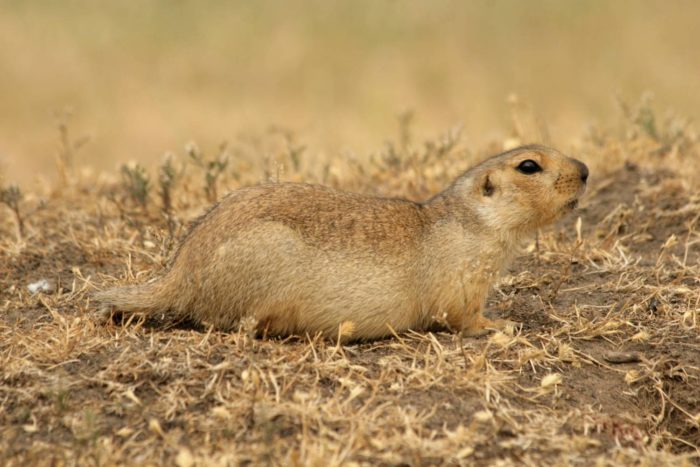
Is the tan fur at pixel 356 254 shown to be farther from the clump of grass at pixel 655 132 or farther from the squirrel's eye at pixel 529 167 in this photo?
the clump of grass at pixel 655 132

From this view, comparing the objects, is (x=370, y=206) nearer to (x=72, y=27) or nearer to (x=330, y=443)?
(x=330, y=443)

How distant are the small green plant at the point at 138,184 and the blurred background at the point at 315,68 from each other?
15.7 ft

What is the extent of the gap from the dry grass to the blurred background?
19.6ft

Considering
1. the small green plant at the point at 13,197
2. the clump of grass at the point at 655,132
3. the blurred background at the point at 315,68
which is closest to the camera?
the small green plant at the point at 13,197

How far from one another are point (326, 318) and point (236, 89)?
11.1 m

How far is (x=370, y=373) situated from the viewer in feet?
15.2

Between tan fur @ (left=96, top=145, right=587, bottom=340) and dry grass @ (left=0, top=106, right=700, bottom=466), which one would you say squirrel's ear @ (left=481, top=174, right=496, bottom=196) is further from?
dry grass @ (left=0, top=106, right=700, bottom=466)

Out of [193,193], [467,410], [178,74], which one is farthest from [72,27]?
[467,410]

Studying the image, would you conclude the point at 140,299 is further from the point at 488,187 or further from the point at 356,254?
the point at 488,187

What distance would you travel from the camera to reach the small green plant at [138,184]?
23.2 feet

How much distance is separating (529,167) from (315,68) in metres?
10.9

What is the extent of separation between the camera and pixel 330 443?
3885 millimetres

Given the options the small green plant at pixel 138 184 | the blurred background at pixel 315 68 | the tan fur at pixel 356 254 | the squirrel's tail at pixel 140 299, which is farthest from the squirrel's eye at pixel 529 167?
the blurred background at pixel 315 68

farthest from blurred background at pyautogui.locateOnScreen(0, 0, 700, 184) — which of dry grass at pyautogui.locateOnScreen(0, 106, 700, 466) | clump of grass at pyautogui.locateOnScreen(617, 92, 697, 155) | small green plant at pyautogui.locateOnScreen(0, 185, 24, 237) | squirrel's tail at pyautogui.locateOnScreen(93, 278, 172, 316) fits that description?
squirrel's tail at pyautogui.locateOnScreen(93, 278, 172, 316)
